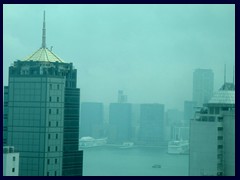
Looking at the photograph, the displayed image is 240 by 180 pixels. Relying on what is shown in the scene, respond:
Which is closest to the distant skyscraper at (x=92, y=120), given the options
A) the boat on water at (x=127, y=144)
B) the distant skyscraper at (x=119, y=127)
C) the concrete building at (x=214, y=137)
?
the distant skyscraper at (x=119, y=127)

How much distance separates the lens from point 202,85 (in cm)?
494

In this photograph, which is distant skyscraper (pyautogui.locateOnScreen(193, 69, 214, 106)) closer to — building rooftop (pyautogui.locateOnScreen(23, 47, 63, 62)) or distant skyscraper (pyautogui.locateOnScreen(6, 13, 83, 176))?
distant skyscraper (pyautogui.locateOnScreen(6, 13, 83, 176))

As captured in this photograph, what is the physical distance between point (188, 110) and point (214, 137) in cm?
79

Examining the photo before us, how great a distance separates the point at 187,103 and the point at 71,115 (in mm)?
2236

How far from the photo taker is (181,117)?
16.3 feet

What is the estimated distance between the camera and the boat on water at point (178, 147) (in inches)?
200

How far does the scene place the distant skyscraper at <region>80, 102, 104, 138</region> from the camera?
16.3ft

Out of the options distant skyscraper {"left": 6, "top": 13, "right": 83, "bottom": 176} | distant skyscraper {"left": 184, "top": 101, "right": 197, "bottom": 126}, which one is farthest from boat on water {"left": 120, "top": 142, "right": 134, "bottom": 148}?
distant skyscraper {"left": 6, "top": 13, "right": 83, "bottom": 176}

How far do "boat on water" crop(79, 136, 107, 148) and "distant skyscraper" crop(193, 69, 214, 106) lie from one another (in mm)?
1076

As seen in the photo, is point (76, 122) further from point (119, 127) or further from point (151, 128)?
point (151, 128)

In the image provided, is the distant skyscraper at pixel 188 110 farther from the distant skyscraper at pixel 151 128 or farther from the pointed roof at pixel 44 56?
the pointed roof at pixel 44 56

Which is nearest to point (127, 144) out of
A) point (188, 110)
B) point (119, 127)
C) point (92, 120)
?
point (119, 127)
